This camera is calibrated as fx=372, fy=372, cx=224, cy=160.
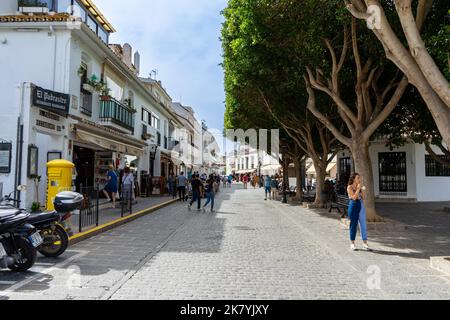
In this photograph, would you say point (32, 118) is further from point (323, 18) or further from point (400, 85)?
point (400, 85)

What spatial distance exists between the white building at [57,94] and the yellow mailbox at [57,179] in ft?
6.12

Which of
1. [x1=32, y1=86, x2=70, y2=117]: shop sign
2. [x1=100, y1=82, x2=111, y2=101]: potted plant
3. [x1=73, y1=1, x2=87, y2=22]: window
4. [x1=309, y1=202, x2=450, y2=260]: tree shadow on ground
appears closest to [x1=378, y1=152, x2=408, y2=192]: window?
[x1=309, y1=202, x2=450, y2=260]: tree shadow on ground

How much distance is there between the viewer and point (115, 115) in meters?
17.1

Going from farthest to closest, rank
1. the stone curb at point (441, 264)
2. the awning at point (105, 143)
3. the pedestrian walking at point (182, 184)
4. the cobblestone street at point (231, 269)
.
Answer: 1. the pedestrian walking at point (182, 184)
2. the awning at point (105, 143)
3. the stone curb at point (441, 264)
4. the cobblestone street at point (231, 269)

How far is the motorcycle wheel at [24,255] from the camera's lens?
19.7ft

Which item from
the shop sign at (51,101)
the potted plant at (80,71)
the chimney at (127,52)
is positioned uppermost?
the chimney at (127,52)

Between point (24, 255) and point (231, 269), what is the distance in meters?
3.42

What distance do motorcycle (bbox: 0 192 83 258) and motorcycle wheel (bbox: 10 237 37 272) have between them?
2.03 feet

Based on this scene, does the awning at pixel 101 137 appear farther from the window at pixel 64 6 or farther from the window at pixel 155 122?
the window at pixel 155 122

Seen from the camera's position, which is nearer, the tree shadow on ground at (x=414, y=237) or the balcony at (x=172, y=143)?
Answer: the tree shadow on ground at (x=414, y=237)

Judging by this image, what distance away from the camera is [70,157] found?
13164 millimetres

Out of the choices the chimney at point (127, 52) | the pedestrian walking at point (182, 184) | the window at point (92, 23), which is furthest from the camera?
the chimney at point (127, 52)

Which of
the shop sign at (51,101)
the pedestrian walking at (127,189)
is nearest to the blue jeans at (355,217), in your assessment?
the pedestrian walking at (127,189)

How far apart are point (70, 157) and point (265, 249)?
8.26 m
